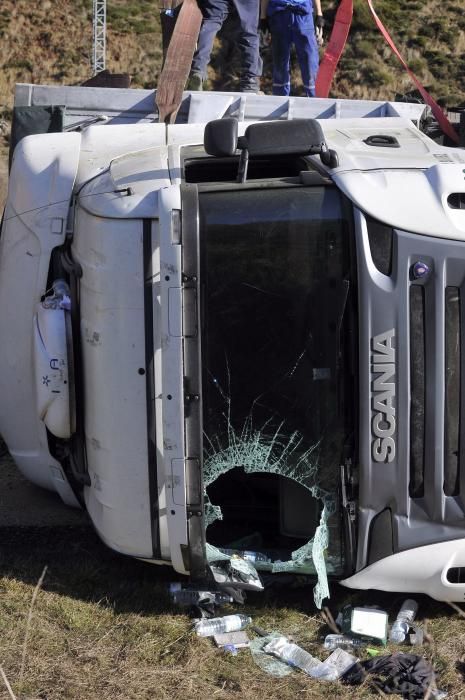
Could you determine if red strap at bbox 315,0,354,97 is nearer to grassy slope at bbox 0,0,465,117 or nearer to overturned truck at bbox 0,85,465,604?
overturned truck at bbox 0,85,465,604

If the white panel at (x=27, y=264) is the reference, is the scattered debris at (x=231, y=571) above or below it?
below

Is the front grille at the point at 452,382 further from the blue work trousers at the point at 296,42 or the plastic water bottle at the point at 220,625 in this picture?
the blue work trousers at the point at 296,42

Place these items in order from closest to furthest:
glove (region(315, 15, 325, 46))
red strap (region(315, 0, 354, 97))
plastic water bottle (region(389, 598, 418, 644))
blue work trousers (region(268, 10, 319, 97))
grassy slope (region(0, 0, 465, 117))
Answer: plastic water bottle (region(389, 598, 418, 644)) → red strap (region(315, 0, 354, 97)) → blue work trousers (region(268, 10, 319, 97)) → glove (region(315, 15, 325, 46)) → grassy slope (region(0, 0, 465, 117))

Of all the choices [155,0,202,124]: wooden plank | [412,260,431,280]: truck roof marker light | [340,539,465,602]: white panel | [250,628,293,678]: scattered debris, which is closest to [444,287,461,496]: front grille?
[412,260,431,280]: truck roof marker light

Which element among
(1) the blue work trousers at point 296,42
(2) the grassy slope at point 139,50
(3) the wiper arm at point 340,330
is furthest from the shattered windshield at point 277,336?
(2) the grassy slope at point 139,50

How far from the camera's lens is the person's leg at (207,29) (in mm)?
6923

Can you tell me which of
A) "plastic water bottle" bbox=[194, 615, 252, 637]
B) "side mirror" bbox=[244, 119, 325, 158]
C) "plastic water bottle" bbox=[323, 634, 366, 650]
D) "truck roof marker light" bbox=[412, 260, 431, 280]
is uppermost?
"side mirror" bbox=[244, 119, 325, 158]

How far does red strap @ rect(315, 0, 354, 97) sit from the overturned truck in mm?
3146

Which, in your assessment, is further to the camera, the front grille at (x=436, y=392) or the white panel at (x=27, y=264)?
the white panel at (x=27, y=264)

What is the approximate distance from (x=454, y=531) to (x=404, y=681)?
55 cm

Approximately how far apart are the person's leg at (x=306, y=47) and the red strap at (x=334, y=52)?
1.48ft

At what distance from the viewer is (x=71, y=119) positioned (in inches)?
218

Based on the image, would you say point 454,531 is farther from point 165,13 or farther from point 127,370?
point 165,13

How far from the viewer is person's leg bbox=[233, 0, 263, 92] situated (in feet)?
23.2
